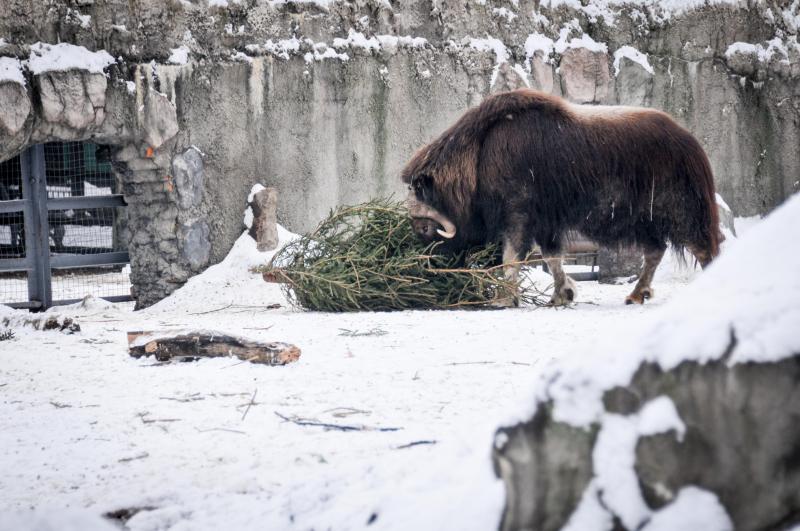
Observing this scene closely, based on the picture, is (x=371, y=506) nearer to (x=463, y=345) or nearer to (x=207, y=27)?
(x=463, y=345)

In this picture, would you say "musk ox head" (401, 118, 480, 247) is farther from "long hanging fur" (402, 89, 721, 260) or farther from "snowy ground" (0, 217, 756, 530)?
"snowy ground" (0, 217, 756, 530)

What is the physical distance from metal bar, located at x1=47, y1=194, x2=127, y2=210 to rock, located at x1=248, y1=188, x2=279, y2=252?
1.23 metres

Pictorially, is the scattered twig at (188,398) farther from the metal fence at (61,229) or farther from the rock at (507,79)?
the rock at (507,79)

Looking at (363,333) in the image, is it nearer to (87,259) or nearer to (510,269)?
(510,269)

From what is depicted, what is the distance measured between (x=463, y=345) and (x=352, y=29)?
457 cm

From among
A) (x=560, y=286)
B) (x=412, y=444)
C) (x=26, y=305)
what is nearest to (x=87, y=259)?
(x=26, y=305)

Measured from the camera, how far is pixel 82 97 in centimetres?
619

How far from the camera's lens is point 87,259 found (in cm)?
725

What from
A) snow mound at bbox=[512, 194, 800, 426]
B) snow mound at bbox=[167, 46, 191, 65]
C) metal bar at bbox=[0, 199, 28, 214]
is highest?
snow mound at bbox=[167, 46, 191, 65]

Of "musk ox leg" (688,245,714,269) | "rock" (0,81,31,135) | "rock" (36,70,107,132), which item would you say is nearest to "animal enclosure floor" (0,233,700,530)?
"musk ox leg" (688,245,714,269)

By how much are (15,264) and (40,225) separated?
0.40 metres

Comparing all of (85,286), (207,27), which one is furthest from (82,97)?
(85,286)

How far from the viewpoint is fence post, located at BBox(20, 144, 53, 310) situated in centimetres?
698

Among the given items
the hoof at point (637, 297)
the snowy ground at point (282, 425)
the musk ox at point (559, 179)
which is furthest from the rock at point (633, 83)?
the snowy ground at point (282, 425)
